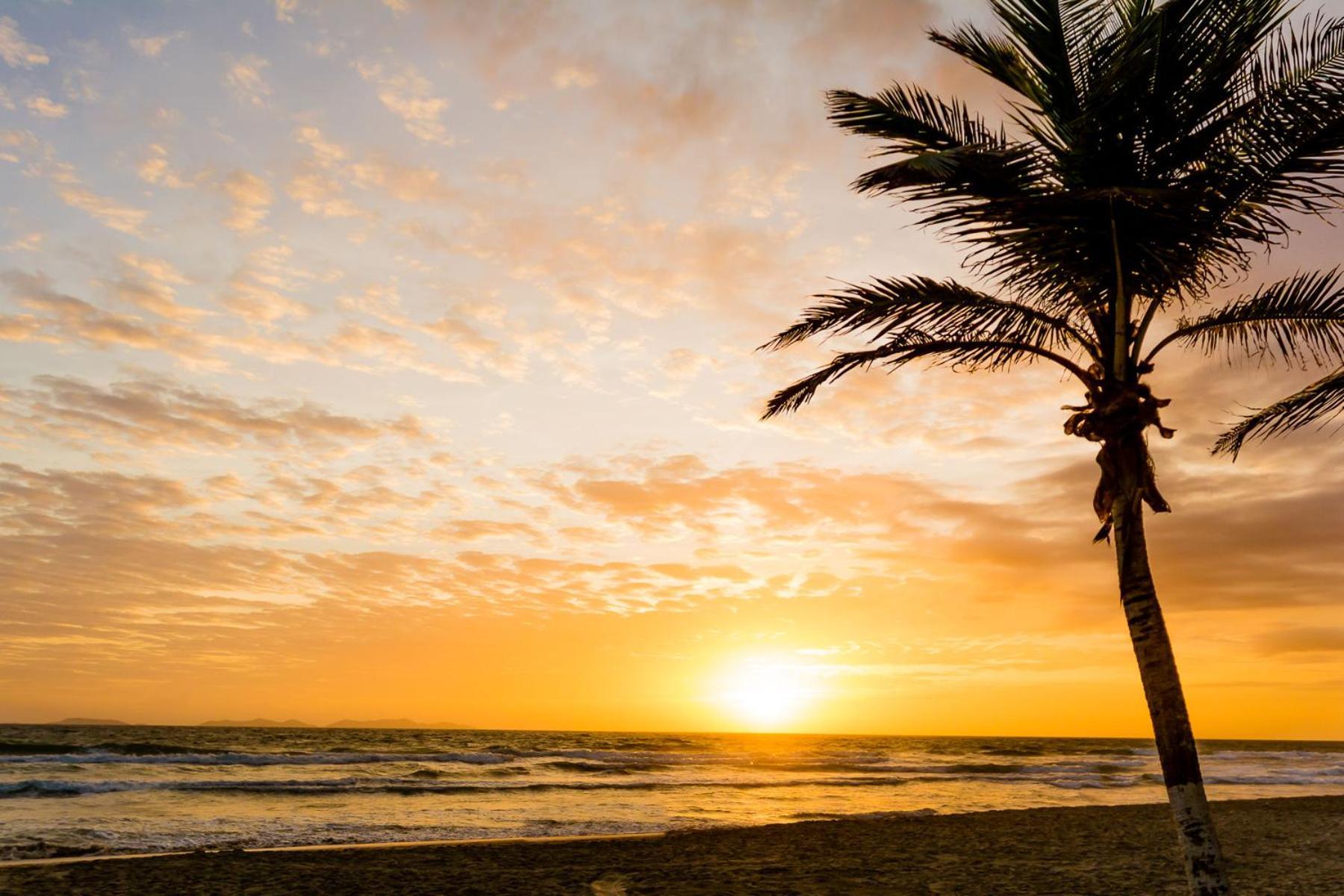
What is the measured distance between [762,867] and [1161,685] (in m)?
8.77

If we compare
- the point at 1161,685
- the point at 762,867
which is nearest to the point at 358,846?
the point at 762,867

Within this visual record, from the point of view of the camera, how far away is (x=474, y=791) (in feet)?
A: 95.6

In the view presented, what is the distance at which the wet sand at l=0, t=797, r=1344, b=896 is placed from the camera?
11531 millimetres

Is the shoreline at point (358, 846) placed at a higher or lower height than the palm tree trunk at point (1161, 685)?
lower

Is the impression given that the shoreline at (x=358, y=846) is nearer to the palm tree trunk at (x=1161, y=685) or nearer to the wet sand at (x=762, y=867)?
the wet sand at (x=762, y=867)

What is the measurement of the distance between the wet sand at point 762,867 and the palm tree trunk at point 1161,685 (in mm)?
6105

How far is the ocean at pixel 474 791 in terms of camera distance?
18672 mm

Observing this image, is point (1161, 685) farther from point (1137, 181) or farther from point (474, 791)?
point (474, 791)

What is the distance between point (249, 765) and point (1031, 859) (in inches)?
1377

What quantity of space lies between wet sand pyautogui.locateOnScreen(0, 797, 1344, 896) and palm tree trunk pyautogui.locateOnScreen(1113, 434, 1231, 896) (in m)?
6.10

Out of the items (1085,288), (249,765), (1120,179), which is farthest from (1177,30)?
(249,765)

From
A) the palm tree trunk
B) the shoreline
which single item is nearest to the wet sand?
the shoreline

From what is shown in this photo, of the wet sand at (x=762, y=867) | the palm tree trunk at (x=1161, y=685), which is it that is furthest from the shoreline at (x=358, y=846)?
the palm tree trunk at (x=1161, y=685)

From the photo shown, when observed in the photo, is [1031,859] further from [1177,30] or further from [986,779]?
[986,779]
